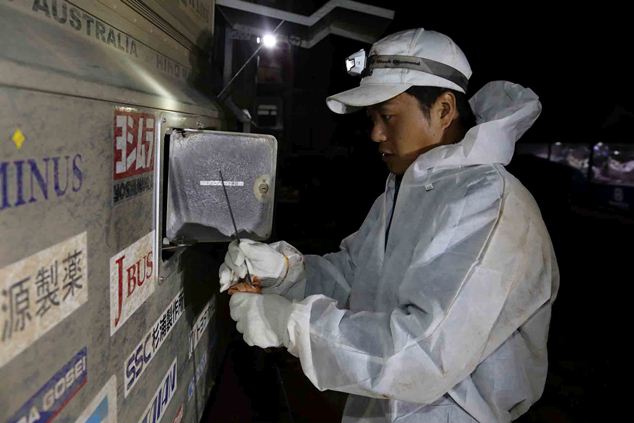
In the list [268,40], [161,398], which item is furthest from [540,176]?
[161,398]

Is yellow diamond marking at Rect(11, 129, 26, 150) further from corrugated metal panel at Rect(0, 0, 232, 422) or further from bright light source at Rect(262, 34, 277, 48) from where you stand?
bright light source at Rect(262, 34, 277, 48)

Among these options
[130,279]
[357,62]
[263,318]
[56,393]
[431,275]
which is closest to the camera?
[56,393]

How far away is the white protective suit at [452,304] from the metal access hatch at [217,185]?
365 millimetres

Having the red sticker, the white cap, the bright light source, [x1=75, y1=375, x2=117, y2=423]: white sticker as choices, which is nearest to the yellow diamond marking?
the red sticker

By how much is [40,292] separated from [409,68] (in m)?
1.24

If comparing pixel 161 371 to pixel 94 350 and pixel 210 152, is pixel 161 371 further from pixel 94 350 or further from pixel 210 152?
pixel 210 152

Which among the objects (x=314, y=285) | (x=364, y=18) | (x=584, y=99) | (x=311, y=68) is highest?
(x=311, y=68)

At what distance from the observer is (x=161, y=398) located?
1.38 m

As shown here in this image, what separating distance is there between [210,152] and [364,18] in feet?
3.45

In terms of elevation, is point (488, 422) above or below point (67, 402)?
below

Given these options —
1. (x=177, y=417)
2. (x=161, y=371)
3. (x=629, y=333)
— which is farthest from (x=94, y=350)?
(x=629, y=333)

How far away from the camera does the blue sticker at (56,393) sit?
2.26ft

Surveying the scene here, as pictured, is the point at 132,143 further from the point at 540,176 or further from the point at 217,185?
the point at 540,176

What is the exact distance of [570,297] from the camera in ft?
22.3
